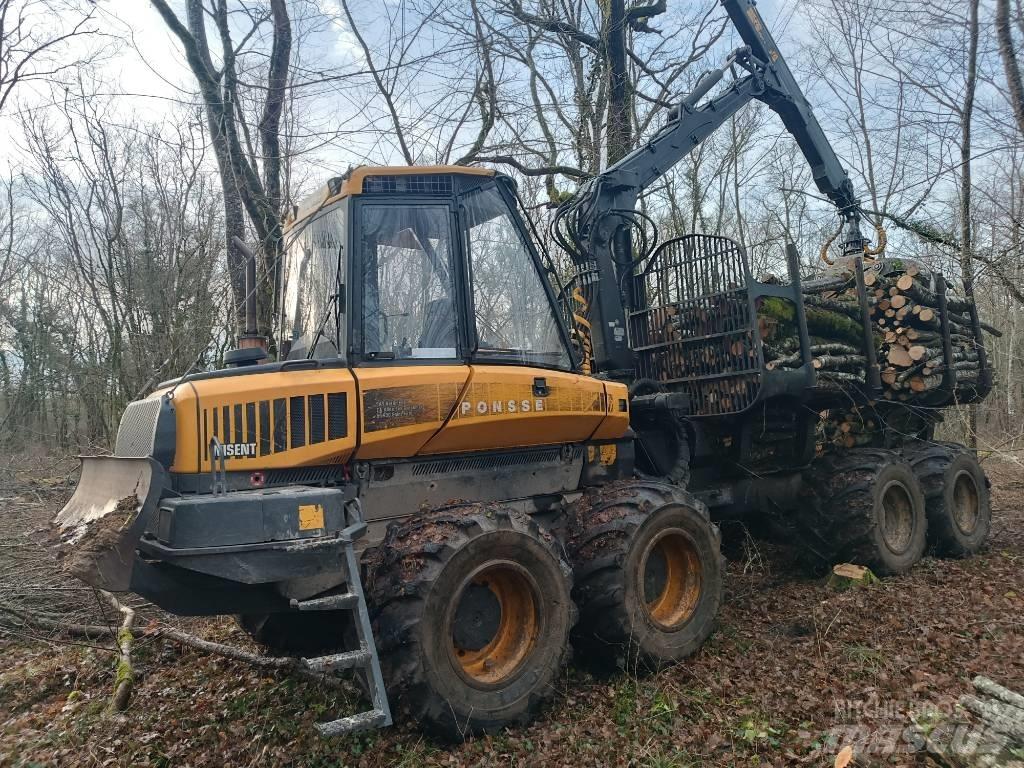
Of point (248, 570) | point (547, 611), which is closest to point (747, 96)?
point (547, 611)

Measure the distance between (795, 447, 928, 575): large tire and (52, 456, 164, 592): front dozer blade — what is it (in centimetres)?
580

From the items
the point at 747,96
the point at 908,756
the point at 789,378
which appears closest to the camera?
the point at 908,756

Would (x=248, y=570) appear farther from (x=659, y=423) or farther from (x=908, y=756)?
(x=659, y=423)

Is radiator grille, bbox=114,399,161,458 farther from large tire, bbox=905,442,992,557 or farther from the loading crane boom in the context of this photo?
large tire, bbox=905,442,992,557

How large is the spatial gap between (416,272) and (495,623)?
212 cm

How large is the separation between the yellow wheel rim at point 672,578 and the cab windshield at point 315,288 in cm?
254

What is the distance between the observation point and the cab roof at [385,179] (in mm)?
4668

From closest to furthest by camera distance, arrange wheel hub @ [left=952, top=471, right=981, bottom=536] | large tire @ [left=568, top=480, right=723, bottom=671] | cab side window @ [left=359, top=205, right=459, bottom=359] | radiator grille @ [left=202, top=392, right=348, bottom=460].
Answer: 1. radiator grille @ [left=202, top=392, right=348, bottom=460]
2. cab side window @ [left=359, top=205, right=459, bottom=359]
3. large tire @ [left=568, top=480, right=723, bottom=671]
4. wheel hub @ [left=952, top=471, right=981, bottom=536]

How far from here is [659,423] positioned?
6.65m

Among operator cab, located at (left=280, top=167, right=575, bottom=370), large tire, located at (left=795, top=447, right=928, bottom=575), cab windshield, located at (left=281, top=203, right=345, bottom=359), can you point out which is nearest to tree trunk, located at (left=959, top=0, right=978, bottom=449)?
large tire, located at (left=795, top=447, right=928, bottom=575)

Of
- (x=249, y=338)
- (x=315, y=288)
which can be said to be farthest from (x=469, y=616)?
(x=249, y=338)

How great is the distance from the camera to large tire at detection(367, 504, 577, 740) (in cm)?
391

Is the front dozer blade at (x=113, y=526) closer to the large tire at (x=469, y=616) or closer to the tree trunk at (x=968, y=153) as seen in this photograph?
the large tire at (x=469, y=616)

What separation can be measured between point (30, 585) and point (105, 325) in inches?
395
